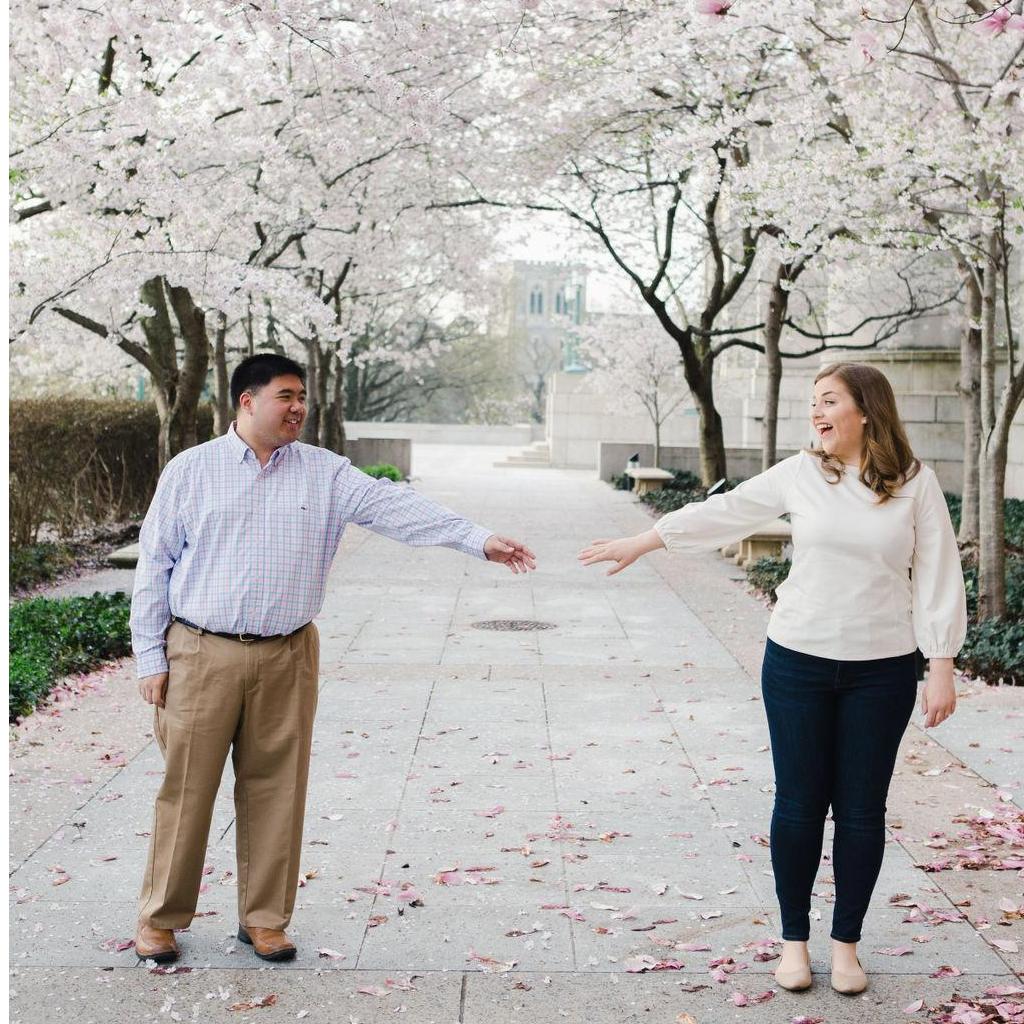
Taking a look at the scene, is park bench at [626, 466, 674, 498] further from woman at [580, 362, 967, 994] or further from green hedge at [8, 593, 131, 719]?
woman at [580, 362, 967, 994]

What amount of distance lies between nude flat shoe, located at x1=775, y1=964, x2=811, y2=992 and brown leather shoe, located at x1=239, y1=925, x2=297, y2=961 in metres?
1.50

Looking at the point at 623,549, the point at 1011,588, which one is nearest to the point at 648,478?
the point at 1011,588

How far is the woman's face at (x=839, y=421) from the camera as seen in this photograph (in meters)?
4.03

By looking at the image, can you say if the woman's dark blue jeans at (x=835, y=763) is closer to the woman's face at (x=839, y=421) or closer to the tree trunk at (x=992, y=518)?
the woman's face at (x=839, y=421)

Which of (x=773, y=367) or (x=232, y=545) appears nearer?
(x=232, y=545)

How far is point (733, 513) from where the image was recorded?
428 centimetres

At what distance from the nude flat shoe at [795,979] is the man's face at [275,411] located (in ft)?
7.15

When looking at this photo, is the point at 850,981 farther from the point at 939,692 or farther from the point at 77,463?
the point at 77,463

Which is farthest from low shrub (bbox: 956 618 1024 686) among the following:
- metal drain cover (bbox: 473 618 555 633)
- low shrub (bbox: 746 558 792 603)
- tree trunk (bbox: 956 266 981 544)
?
tree trunk (bbox: 956 266 981 544)

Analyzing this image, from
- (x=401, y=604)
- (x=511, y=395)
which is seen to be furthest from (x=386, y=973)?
(x=511, y=395)

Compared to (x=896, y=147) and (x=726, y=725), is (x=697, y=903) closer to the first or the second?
(x=726, y=725)

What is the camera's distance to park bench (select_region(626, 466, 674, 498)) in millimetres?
27625

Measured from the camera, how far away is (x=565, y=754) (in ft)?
22.9

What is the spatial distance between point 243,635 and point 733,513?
5.06 ft
